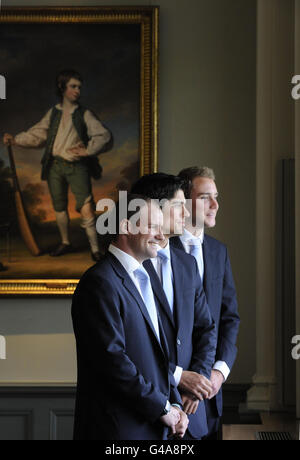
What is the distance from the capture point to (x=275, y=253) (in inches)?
190

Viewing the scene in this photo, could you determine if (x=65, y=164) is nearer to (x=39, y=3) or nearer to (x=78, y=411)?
(x=39, y=3)

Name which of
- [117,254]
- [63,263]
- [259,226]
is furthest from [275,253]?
[117,254]

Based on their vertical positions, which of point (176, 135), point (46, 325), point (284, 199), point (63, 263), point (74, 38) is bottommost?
point (46, 325)

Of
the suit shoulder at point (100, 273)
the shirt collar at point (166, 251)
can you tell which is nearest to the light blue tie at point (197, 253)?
the shirt collar at point (166, 251)

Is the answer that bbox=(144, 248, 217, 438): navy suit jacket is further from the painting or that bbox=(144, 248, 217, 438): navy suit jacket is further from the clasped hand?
the painting

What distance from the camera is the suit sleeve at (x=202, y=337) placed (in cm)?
313

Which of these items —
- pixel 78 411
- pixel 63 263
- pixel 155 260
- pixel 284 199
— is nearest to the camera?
pixel 78 411

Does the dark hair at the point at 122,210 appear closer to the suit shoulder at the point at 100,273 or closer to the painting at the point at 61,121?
the suit shoulder at the point at 100,273

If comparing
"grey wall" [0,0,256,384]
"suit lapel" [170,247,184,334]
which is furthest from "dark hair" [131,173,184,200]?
"grey wall" [0,0,256,384]

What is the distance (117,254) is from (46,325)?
2880 mm

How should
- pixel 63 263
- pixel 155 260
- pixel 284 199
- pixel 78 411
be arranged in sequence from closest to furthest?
1. pixel 78 411
2. pixel 155 260
3. pixel 284 199
4. pixel 63 263

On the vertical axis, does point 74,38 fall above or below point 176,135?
above

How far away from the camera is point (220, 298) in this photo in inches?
142

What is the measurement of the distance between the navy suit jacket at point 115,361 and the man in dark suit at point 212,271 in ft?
2.62
